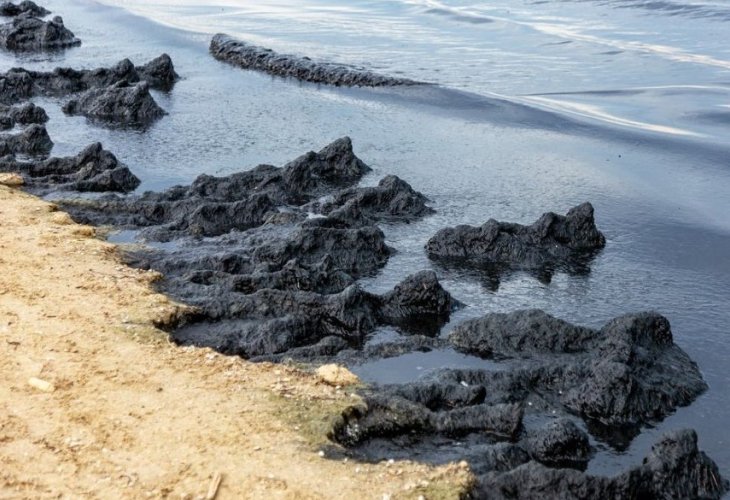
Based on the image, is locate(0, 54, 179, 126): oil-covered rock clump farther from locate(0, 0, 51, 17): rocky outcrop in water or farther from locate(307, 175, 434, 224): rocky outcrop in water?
locate(0, 0, 51, 17): rocky outcrop in water

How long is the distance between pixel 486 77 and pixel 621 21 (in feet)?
19.4

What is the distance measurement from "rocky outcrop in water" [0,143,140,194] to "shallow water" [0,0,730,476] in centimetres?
44

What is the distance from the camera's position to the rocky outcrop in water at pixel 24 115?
47.4ft

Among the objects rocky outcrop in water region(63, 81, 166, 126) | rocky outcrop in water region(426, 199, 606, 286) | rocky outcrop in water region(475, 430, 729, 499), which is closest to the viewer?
rocky outcrop in water region(475, 430, 729, 499)

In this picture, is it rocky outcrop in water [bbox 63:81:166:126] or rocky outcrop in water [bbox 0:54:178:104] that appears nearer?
rocky outcrop in water [bbox 63:81:166:126]

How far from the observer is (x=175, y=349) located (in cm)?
734

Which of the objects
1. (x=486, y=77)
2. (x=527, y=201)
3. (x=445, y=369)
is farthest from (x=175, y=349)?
A: (x=486, y=77)

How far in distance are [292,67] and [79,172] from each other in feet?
22.8

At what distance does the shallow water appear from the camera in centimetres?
884

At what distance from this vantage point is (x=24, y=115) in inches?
574

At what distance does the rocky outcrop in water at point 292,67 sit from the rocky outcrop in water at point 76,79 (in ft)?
5.63

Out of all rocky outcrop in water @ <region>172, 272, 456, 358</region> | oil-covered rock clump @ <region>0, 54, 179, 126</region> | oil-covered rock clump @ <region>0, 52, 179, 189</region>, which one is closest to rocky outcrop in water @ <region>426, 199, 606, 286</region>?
rocky outcrop in water @ <region>172, 272, 456, 358</region>

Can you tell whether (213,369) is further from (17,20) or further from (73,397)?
(17,20)

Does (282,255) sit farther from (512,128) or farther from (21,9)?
(21,9)
